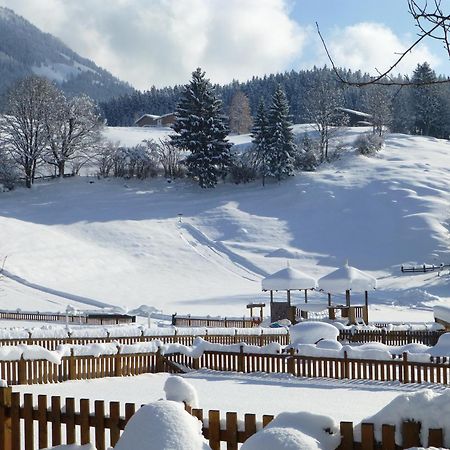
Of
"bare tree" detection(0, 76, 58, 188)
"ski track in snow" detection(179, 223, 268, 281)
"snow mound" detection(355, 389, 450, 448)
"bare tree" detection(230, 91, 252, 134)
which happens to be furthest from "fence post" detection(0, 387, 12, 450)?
"bare tree" detection(230, 91, 252, 134)

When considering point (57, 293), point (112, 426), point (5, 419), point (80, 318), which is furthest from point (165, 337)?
point (57, 293)

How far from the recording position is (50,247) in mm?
47594

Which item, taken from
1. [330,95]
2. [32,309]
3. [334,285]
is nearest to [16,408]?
[334,285]

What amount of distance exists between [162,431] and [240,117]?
11355cm

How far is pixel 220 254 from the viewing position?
50.9 m

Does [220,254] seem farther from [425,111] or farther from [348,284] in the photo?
[425,111]

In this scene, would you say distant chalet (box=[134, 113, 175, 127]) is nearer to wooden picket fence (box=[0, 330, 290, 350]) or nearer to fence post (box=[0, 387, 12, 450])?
wooden picket fence (box=[0, 330, 290, 350])

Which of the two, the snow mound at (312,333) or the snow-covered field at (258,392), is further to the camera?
the snow mound at (312,333)

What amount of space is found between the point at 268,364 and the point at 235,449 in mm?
12058

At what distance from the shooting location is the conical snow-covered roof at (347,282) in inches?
1242

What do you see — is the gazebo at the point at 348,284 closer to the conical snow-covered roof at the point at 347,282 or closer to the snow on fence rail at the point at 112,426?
the conical snow-covered roof at the point at 347,282

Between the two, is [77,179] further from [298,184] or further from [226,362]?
[226,362]

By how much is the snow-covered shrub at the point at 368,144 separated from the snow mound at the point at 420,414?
226 feet

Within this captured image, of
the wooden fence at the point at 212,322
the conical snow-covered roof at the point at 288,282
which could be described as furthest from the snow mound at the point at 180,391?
the conical snow-covered roof at the point at 288,282
